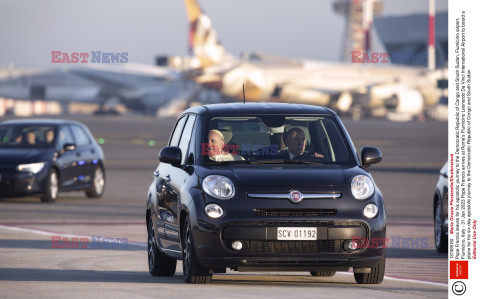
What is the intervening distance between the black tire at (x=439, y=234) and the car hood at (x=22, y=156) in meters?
9.32

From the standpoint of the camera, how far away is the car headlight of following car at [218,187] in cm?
959

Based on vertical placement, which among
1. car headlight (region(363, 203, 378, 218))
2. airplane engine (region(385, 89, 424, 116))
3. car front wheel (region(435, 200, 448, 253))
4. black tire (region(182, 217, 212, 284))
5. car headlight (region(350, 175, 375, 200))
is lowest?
airplane engine (region(385, 89, 424, 116))

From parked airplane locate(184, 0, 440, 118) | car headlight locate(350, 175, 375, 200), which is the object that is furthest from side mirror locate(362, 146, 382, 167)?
parked airplane locate(184, 0, 440, 118)

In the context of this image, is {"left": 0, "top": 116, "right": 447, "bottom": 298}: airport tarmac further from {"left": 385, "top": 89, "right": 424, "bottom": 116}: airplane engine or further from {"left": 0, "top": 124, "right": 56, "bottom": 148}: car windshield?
{"left": 385, "top": 89, "right": 424, "bottom": 116}: airplane engine

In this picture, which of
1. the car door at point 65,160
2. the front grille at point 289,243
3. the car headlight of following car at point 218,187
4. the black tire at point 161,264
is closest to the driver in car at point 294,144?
the car headlight of following car at point 218,187

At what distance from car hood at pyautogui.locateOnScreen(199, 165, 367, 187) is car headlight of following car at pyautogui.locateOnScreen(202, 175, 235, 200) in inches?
2.6

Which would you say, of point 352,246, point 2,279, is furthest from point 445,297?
point 2,279

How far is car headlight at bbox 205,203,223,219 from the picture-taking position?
Result: 952 centimetres

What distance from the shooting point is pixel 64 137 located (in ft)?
72.7

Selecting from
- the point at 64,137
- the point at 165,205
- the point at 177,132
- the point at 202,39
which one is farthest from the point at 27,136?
the point at 202,39

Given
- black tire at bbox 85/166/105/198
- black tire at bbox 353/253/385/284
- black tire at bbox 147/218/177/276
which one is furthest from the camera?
black tire at bbox 85/166/105/198

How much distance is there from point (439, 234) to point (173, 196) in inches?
185

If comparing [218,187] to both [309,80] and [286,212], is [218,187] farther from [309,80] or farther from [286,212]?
[309,80]

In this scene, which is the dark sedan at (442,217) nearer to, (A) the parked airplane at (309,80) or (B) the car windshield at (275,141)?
(B) the car windshield at (275,141)
